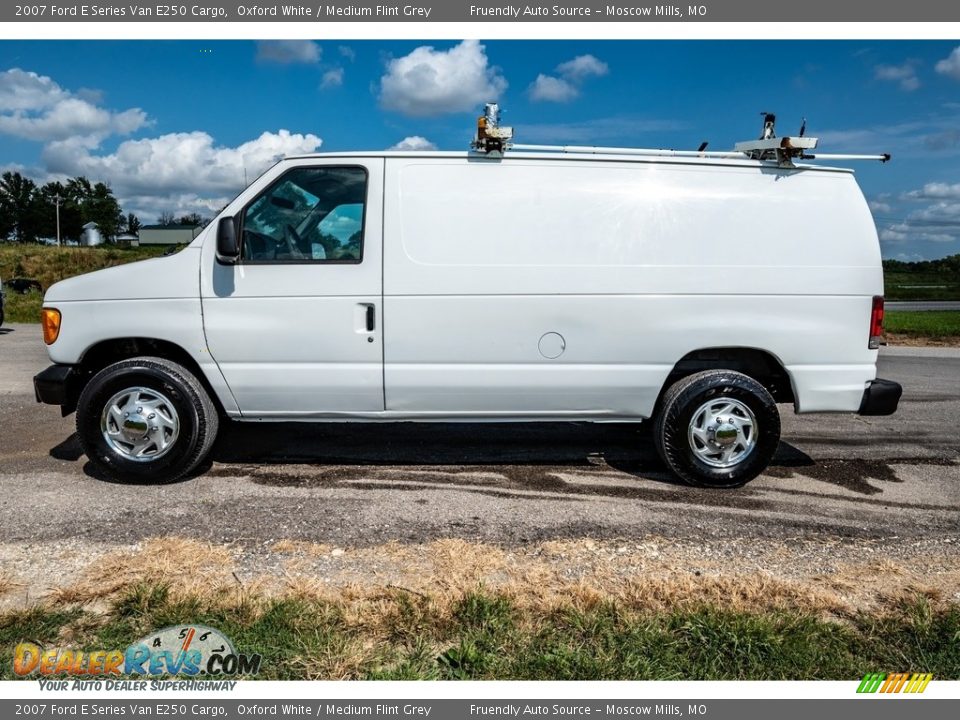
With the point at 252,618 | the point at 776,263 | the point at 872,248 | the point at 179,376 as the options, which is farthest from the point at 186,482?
the point at 872,248

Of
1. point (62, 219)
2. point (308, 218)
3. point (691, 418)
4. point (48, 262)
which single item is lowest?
point (691, 418)

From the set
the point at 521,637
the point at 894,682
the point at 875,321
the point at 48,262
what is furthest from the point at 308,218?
the point at 48,262

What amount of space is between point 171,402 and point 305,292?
1.18m

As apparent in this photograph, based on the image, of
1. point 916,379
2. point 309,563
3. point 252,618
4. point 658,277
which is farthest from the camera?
point 916,379

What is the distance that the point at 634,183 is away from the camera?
4723 millimetres

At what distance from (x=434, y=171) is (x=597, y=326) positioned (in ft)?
4.94

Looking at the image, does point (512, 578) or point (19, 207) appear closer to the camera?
point (512, 578)

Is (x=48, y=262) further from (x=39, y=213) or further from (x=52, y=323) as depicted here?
(x=39, y=213)

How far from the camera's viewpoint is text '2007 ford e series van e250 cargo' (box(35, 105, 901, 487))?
182 inches

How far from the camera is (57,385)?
15.5 ft

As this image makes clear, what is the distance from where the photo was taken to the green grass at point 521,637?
263cm

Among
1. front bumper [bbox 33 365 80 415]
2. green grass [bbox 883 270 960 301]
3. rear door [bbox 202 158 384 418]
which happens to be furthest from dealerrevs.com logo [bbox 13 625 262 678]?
green grass [bbox 883 270 960 301]

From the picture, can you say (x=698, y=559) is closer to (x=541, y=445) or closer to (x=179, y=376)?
(x=541, y=445)

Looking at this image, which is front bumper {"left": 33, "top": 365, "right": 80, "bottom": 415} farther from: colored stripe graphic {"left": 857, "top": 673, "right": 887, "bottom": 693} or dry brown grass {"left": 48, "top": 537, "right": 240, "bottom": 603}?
colored stripe graphic {"left": 857, "top": 673, "right": 887, "bottom": 693}
